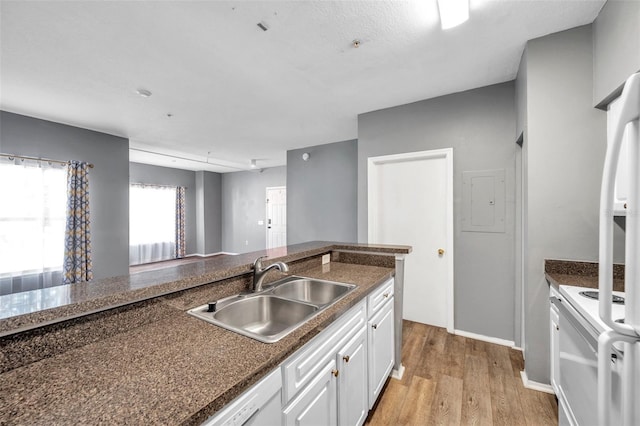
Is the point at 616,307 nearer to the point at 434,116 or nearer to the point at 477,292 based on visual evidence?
the point at 477,292

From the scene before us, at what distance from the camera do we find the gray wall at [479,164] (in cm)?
257

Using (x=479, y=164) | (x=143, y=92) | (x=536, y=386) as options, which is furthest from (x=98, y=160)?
(x=536, y=386)

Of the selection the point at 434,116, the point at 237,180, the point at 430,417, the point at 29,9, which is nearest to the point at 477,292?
the point at 430,417

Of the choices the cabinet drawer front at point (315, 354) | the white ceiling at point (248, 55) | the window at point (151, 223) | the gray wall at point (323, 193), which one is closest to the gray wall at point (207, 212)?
the window at point (151, 223)

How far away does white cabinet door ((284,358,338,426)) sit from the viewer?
96 cm

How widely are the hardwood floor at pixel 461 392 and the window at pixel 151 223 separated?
692cm

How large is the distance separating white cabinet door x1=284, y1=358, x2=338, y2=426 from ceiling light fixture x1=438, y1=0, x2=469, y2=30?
7.14 ft

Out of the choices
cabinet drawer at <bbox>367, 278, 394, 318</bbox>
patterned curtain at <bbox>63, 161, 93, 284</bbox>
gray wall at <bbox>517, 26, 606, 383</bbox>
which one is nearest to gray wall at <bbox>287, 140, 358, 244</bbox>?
cabinet drawer at <bbox>367, 278, 394, 318</bbox>

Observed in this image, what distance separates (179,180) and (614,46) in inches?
330

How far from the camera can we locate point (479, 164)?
270 centimetres

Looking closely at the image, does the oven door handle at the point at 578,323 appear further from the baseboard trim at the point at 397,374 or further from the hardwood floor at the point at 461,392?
the baseboard trim at the point at 397,374

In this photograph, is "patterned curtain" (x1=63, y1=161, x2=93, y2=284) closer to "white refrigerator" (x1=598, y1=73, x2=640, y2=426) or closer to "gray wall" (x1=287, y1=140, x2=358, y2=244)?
"gray wall" (x1=287, y1=140, x2=358, y2=244)

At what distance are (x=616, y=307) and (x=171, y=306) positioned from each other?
7.13 ft

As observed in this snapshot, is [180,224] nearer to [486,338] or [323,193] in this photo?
[323,193]
